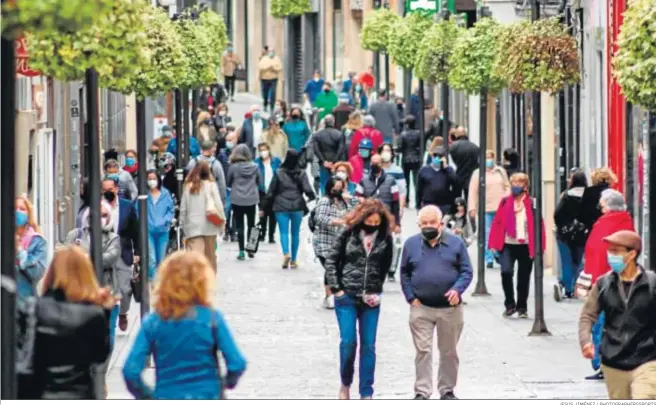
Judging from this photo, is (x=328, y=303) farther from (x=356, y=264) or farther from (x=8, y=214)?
(x=8, y=214)

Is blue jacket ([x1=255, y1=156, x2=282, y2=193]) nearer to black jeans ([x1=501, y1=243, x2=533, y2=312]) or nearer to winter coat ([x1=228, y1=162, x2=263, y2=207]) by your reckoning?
winter coat ([x1=228, y1=162, x2=263, y2=207])

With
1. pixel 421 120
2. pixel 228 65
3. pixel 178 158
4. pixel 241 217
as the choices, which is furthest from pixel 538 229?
pixel 228 65

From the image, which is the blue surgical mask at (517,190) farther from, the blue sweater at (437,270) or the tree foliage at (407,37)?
the tree foliage at (407,37)

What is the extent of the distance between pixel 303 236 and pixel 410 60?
299 inches

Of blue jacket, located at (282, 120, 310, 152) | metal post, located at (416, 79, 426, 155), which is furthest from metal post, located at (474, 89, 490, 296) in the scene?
blue jacket, located at (282, 120, 310, 152)

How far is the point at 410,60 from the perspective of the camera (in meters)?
41.3

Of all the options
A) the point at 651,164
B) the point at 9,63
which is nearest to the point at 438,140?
the point at 651,164

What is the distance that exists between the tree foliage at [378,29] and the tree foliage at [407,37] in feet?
18.2

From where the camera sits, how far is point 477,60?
27672 millimetres

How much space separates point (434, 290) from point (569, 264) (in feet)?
29.5

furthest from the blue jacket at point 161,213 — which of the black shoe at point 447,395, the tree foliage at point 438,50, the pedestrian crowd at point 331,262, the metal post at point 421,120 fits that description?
the metal post at point 421,120

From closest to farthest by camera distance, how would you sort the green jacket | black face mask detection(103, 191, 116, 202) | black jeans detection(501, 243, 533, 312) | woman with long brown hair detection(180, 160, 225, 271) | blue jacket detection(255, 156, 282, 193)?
black face mask detection(103, 191, 116, 202)
black jeans detection(501, 243, 533, 312)
woman with long brown hair detection(180, 160, 225, 271)
blue jacket detection(255, 156, 282, 193)
the green jacket

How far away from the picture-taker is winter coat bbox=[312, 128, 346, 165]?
36.8 meters

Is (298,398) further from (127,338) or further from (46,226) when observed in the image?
(46,226)
